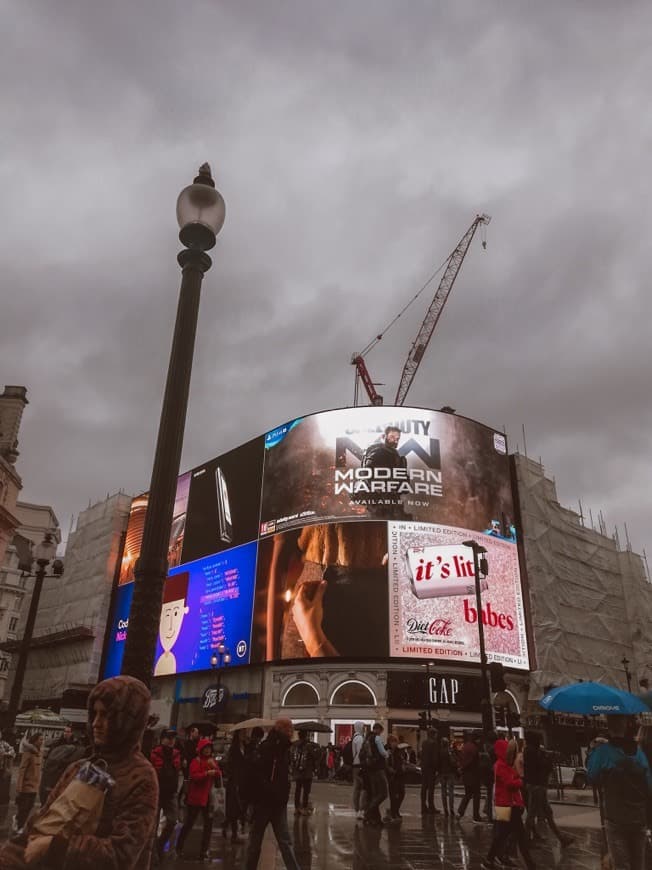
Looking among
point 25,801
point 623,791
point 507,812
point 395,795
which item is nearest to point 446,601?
point 395,795

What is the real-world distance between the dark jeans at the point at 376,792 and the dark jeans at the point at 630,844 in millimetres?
7501

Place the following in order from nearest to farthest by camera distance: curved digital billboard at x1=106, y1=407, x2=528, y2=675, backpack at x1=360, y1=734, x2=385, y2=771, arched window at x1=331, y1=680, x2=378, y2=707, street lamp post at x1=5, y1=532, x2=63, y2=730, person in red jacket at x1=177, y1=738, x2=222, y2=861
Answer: person in red jacket at x1=177, y1=738, x2=222, y2=861, backpack at x1=360, y1=734, x2=385, y2=771, street lamp post at x1=5, y1=532, x2=63, y2=730, arched window at x1=331, y1=680, x2=378, y2=707, curved digital billboard at x1=106, y1=407, x2=528, y2=675

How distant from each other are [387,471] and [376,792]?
33.4 metres

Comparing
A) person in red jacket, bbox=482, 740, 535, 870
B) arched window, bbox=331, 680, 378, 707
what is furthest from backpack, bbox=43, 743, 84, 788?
arched window, bbox=331, 680, 378, 707

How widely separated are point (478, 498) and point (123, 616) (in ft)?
114

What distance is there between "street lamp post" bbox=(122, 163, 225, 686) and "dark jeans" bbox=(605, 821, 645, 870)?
4.28m

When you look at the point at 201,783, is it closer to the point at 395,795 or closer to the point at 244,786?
the point at 244,786

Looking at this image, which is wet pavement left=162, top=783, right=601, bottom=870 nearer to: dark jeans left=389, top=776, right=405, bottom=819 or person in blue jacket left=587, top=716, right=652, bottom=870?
dark jeans left=389, top=776, right=405, bottom=819

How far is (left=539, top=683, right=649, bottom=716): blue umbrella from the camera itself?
28.0 ft

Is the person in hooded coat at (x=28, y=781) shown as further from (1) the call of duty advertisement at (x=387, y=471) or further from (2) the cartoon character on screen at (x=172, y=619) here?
(2) the cartoon character on screen at (x=172, y=619)

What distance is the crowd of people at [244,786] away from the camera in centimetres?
231

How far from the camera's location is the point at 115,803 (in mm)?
2385

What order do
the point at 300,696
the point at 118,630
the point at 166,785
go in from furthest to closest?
the point at 118,630
the point at 300,696
the point at 166,785

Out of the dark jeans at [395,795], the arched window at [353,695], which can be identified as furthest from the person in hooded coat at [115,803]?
the arched window at [353,695]
